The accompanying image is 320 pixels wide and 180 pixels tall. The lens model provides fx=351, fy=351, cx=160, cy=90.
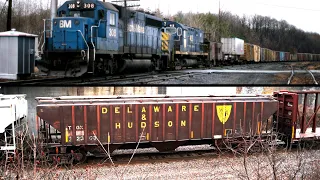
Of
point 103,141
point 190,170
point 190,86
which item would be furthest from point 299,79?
point 103,141

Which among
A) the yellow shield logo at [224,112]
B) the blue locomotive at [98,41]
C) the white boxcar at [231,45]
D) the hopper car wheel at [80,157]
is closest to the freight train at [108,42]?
the blue locomotive at [98,41]

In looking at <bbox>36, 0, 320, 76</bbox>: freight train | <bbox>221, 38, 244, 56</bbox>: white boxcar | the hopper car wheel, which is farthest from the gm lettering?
<bbox>221, 38, 244, 56</bbox>: white boxcar

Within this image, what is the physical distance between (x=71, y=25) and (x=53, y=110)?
633 centimetres

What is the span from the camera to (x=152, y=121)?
36.9 ft

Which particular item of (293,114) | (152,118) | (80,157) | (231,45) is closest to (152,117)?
(152,118)

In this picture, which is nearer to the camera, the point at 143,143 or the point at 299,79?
the point at 143,143

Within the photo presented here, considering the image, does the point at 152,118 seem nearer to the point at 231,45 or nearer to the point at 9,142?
the point at 9,142

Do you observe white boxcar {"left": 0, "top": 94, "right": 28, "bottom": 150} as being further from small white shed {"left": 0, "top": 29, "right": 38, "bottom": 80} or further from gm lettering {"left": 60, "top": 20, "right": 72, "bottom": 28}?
gm lettering {"left": 60, "top": 20, "right": 72, "bottom": 28}

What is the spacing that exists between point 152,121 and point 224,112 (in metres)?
2.55

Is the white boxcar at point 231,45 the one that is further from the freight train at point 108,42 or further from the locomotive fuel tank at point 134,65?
the locomotive fuel tank at point 134,65

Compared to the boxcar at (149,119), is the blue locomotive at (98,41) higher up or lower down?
higher up

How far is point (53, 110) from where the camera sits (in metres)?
10.3

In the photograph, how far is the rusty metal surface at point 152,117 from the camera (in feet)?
34.8

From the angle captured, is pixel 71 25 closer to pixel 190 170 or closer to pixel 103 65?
pixel 103 65
